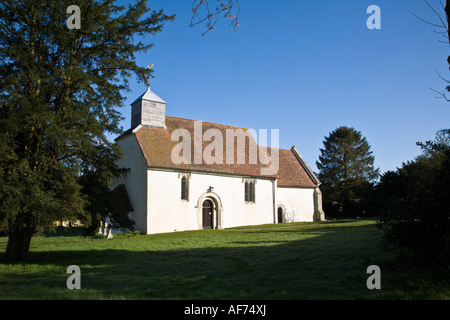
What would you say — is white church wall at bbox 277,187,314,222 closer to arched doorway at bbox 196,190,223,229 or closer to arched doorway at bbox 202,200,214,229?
arched doorway at bbox 196,190,223,229

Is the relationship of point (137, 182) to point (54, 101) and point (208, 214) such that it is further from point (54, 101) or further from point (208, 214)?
point (54, 101)

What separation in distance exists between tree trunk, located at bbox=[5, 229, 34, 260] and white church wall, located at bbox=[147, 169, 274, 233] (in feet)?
43.2

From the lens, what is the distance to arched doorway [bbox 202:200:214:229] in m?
29.5

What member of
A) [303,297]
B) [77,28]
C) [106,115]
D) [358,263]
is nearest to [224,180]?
[106,115]

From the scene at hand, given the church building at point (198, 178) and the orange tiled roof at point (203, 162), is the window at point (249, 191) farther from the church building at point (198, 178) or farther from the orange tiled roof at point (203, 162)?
the orange tiled roof at point (203, 162)

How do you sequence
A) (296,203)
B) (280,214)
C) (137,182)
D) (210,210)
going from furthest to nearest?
(296,203), (280,214), (210,210), (137,182)

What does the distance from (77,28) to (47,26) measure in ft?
4.20

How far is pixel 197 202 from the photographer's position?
1136 inches

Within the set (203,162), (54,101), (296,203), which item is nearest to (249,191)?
(203,162)

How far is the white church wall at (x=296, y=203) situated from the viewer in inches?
1400

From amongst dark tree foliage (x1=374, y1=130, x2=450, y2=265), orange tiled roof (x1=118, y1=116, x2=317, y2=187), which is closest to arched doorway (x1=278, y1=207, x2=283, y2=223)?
orange tiled roof (x1=118, y1=116, x2=317, y2=187)
